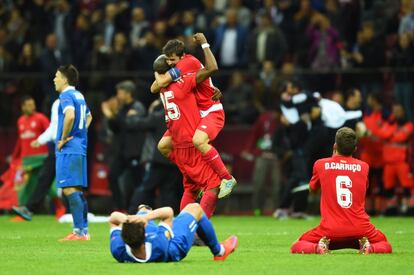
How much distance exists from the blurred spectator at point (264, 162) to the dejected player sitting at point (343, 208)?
11.0m

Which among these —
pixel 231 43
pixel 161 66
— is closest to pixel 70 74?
pixel 161 66

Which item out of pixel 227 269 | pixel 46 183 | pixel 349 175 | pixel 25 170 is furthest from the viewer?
pixel 25 170

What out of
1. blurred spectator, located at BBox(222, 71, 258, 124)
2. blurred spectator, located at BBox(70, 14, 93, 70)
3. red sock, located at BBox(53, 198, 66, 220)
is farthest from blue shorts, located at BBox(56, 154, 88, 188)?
blurred spectator, located at BBox(70, 14, 93, 70)

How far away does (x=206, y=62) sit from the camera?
13516 mm

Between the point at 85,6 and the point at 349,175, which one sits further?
the point at 85,6

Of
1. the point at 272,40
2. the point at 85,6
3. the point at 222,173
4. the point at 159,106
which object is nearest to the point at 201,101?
the point at 222,173

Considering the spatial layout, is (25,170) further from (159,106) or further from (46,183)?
(159,106)

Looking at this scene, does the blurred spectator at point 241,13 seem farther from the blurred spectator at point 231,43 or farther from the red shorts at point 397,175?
the red shorts at point 397,175

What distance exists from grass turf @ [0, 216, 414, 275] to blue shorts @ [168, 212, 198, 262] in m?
0.19

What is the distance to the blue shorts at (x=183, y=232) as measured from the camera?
10898mm

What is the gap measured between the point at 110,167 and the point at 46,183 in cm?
213

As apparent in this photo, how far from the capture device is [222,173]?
13672 millimetres

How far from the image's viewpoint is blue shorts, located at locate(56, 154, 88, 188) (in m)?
15.2

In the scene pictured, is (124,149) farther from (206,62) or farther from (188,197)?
(206,62)
